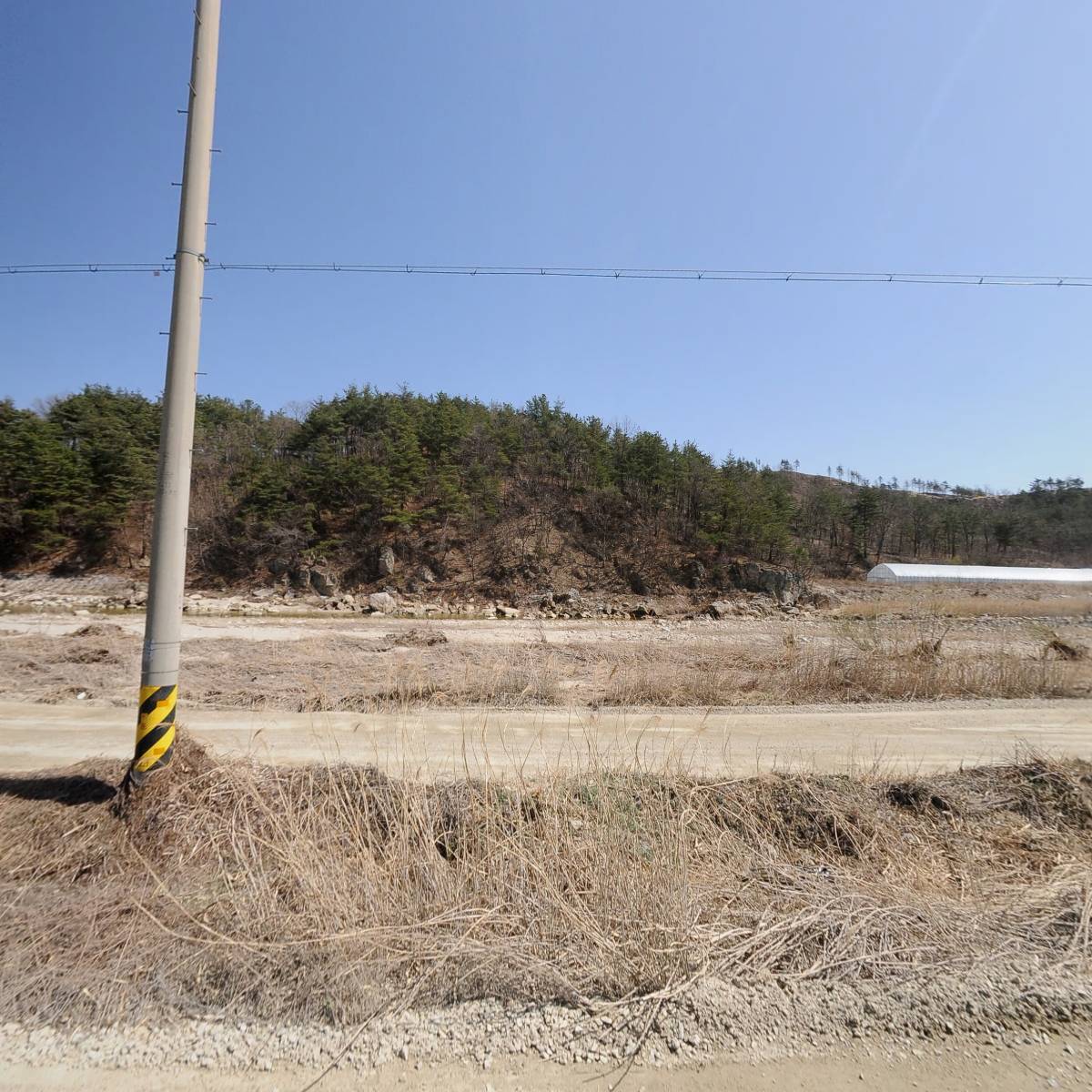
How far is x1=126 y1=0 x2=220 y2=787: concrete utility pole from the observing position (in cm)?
543

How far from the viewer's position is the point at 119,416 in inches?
1618

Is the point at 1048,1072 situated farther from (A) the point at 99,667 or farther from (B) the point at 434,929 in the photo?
(A) the point at 99,667

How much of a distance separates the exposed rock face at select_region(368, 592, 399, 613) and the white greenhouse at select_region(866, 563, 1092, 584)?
1275 inches

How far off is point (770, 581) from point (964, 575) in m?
16.3

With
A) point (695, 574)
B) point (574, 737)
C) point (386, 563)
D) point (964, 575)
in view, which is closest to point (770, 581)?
A: point (695, 574)

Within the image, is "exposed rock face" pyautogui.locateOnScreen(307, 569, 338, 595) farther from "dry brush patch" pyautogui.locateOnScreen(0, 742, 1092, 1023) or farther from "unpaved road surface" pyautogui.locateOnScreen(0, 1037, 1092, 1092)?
"unpaved road surface" pyautogui.locateOnScreen(0, 1037, 1092, 1092)

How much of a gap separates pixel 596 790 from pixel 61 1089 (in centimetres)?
376

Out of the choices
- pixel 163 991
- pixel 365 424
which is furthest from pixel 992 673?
pixel 365 424

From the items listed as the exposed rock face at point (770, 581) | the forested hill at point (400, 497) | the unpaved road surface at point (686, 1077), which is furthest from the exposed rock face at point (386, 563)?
the unpaved road surface at point (686, 1077)

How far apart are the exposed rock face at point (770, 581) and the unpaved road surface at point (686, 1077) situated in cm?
3585

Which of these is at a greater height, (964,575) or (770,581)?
(964,575)

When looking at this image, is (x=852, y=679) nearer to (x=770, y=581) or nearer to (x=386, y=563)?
(x=770, y=581)

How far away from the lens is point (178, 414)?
5480 millimetres

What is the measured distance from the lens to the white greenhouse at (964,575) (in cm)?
4316
